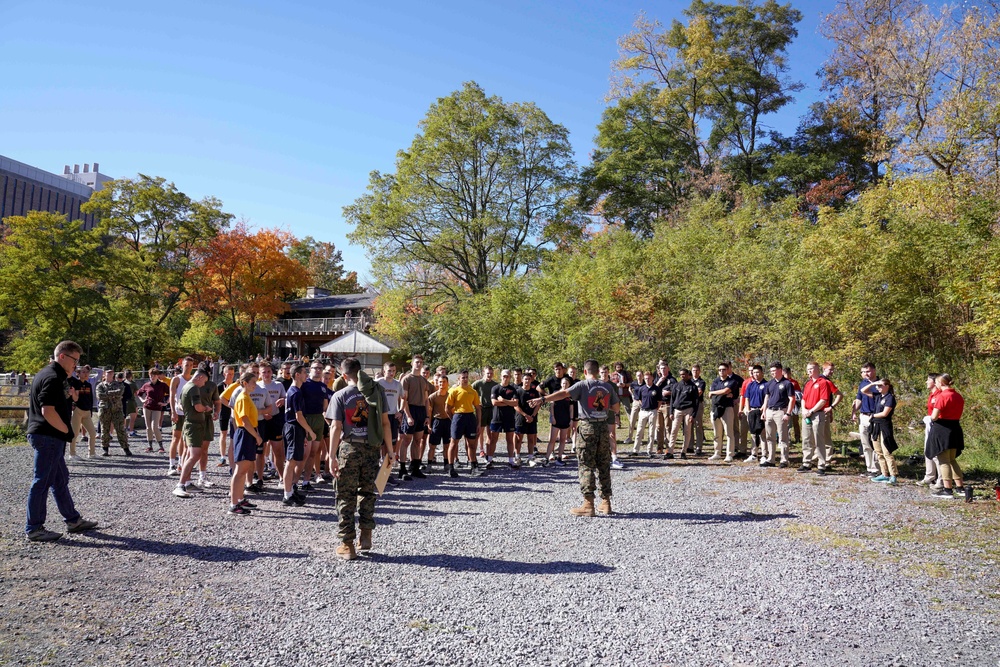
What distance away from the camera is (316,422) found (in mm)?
8062

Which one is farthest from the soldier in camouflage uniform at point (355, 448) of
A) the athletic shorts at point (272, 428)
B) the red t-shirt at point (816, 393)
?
the red t-shirt at point (816, 393)

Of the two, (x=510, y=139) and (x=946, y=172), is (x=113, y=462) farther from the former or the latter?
(x=510, y=139)

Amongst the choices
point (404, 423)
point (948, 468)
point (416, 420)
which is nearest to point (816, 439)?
point (948, 468)

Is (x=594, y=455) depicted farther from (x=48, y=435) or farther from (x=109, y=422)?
(x=109, y=422)

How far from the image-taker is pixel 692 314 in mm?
17109

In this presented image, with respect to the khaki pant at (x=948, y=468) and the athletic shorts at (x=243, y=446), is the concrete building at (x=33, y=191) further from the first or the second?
the khaki pant at (x=948, y=468)

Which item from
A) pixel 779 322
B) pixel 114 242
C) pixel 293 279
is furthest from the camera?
pixel 293 279

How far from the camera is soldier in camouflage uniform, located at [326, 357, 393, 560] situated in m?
5.53

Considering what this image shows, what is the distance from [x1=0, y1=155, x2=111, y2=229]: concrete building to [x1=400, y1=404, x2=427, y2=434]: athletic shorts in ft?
231

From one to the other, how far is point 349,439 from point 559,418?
20.4 feet

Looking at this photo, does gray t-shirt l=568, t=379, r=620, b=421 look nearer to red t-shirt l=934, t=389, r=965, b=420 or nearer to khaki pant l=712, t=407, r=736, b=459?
red t-shirt l=934, t=389, r=965, b=420

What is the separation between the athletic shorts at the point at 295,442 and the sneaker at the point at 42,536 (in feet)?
8.07

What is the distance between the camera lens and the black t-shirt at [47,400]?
5.55 metres

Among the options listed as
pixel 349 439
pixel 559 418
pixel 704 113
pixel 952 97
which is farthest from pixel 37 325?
pixel 952 97
